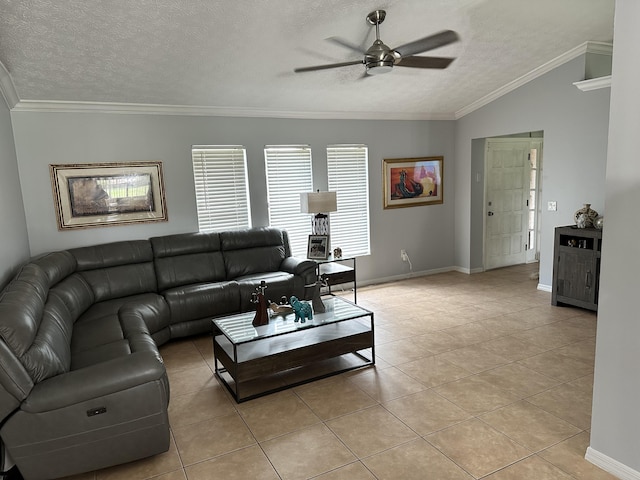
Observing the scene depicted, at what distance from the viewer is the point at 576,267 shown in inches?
191

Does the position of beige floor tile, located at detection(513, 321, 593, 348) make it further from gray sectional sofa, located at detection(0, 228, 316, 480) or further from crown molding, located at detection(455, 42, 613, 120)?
crown molding, located at detection(455, 42, 613, 120)

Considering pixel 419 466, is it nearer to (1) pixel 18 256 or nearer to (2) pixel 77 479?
(2) pixel 77 479

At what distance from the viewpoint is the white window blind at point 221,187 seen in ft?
17.1

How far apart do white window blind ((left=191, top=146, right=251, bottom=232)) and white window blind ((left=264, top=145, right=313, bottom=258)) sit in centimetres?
35

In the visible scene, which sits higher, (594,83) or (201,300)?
(594,83)

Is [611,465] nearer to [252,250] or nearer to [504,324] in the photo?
[504,324]

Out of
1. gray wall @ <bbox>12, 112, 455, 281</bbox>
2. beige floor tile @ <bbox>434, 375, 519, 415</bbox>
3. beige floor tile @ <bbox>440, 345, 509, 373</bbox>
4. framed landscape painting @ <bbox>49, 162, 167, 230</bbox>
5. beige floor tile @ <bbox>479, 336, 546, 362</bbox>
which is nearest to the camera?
beige floor tile @ <bbox>434, 375, 519, 415</bbox>

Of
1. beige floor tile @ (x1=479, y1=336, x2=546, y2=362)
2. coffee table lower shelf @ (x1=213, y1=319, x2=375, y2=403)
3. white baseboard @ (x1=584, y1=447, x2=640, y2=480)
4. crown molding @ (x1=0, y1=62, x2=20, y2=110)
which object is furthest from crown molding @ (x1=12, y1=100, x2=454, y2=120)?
white baseboard @ (x1=584, y1=447, x2=640, y2=480)

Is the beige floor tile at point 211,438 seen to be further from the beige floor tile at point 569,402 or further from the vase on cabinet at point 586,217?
the vase on cabinet at point 586,217

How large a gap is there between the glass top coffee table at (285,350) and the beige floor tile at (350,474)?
1.05m

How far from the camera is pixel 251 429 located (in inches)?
113

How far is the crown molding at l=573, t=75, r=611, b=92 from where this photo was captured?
4738 millimetres

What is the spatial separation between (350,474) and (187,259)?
320 centimetres

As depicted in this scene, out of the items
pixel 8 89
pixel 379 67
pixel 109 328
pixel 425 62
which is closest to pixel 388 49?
pixel 379 67
